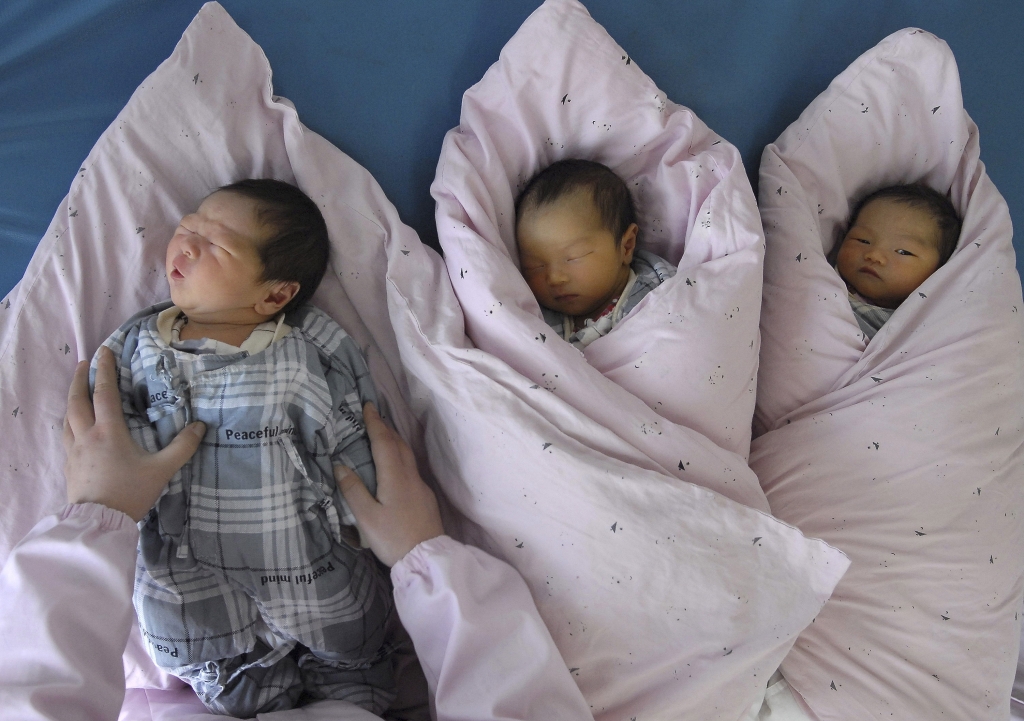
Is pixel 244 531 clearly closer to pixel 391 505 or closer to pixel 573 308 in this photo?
pixel 391 505

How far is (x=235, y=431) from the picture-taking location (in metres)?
0.92

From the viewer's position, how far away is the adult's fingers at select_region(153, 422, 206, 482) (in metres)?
0.87

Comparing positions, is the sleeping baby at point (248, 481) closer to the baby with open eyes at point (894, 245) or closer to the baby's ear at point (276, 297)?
the baby's ear at point (276, 297)

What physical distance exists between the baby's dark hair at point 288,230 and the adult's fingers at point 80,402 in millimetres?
251

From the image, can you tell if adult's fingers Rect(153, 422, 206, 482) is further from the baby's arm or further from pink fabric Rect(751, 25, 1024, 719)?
pink fabric Rect(751, 25, 1024, 719)

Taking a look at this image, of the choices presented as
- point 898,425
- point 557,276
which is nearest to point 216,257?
point 557,276

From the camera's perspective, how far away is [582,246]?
3.60ft

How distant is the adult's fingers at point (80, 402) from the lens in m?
0.88

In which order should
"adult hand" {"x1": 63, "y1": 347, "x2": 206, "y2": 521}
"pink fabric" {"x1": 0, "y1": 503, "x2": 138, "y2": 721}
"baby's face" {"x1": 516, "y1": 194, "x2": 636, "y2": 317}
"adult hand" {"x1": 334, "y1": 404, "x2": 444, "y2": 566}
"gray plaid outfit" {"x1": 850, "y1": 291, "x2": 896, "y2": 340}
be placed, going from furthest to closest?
"gray plaid outfit" {"x1": 850, "y1": 291, "x2": 896, "y2": 340} → "baby's face" {"x1": 516, "y1": 194, "x2": 636, "y2": 317} → "adult hand" {"x1": 334, "y1": 404, "x2": 444, "y2": 566} → "adult hand" {"x1": 63, "y1": 347, "x2": 206, "y2": 521} → "pink fabric" {"x1": 0, "y1": 503, "x2": 138, "y2": 721}

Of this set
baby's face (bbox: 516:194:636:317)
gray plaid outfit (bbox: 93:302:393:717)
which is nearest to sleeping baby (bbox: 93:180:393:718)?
gray plaid outfit (bbox: 93:302:393:717)

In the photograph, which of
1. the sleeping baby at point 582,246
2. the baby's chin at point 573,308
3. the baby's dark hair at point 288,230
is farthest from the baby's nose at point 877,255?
the baby's dark hair at point 288,230

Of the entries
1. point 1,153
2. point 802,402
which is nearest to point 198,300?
point 1,153

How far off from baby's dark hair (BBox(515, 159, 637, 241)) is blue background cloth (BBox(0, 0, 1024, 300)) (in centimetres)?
16

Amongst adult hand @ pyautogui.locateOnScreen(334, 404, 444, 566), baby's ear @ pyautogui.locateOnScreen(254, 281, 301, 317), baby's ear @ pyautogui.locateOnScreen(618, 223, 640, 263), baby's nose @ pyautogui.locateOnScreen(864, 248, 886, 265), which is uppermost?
baby's nose @ pyautogui.locateOnScreen(864, 248, 886, 265)
